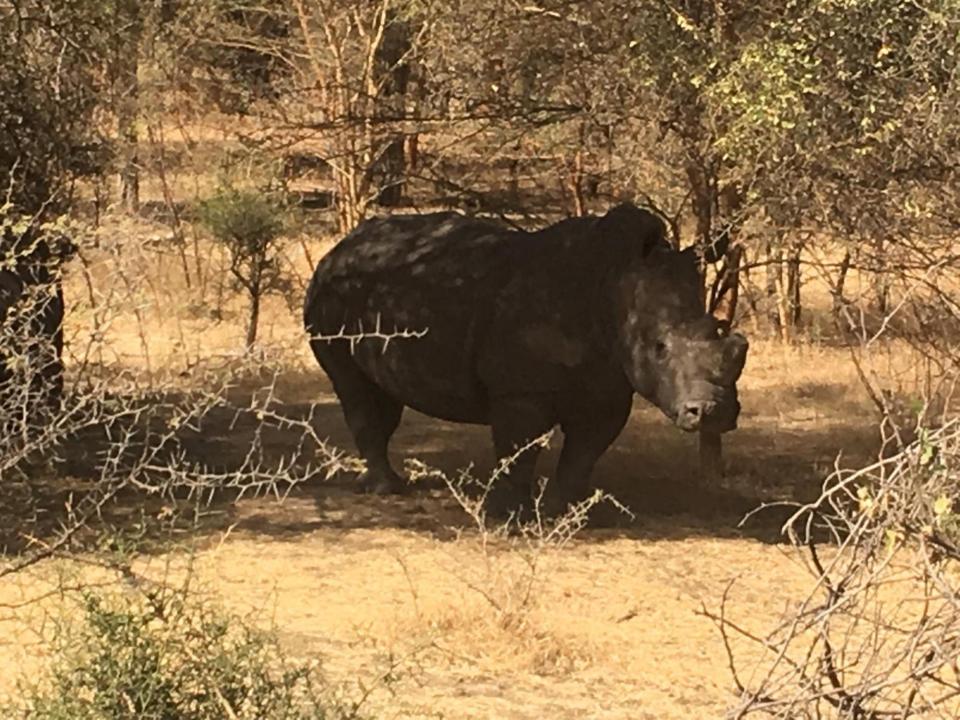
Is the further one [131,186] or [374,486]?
[131,186]

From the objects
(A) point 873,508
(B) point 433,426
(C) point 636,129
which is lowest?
(B) point 433,426

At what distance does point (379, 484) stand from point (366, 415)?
519 mm

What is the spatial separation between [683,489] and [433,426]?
348 centimetres

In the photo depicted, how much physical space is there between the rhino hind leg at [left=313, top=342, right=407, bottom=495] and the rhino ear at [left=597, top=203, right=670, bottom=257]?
7.74ft

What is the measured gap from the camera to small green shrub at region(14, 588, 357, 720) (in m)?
5.16

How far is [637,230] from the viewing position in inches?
429

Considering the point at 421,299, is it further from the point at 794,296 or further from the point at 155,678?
the point at 794,296

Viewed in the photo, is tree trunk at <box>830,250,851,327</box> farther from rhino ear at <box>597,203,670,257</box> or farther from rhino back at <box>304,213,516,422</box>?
rhino back at <box>304,213,516,422</box>

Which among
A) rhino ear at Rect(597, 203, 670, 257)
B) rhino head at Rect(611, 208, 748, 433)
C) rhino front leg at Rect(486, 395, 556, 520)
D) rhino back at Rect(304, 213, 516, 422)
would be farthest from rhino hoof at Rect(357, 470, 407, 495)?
rhino ear at Rect(597, 203, 670, 257)

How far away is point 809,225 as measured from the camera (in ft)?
39.5

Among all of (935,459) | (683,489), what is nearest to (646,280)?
(683,489)

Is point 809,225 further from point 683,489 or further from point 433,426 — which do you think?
point 433,426

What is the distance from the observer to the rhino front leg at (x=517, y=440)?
1101cm

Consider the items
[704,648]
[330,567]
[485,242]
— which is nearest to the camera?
[704,648]
